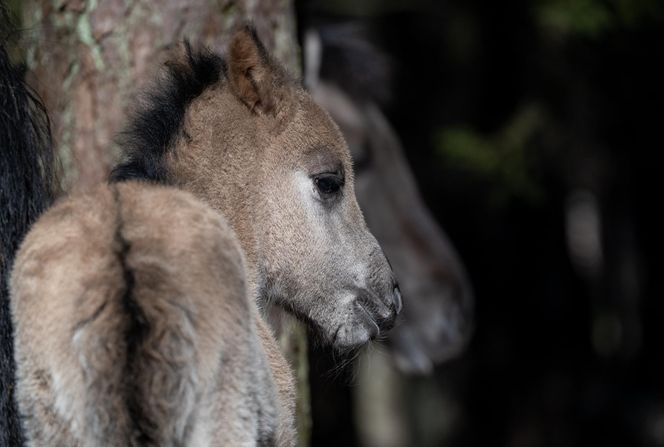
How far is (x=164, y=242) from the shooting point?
2994mm

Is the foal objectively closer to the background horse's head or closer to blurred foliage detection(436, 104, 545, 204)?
the background horse's head

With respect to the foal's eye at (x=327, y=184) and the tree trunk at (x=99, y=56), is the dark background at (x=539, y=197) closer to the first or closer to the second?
the tree trunk at (x=99, y=56)

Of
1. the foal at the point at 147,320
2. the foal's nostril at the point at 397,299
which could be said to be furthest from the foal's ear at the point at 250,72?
the foal's nostril at the point at 397,299

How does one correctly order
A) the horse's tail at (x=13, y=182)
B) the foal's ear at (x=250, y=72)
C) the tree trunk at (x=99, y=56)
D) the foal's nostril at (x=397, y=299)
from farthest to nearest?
the tree trunk at (x=99, y=56) → the foal's nostril at (x=397, y=299) → the foal's ear at (x=250, y=72) → the horse's tail at (x=13, y=182)

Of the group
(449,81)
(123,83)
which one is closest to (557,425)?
(449,81)

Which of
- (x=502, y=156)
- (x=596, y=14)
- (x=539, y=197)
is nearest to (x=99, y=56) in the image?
(x=596, y=14)

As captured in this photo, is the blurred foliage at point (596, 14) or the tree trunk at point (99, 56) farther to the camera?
the blurred foliage at point (596, 14)

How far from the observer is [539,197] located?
9.96 meters

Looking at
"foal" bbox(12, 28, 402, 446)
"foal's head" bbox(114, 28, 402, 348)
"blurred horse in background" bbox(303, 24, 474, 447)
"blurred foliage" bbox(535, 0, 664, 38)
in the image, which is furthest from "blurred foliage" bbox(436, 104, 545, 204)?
"foal" bbox(12, 28, 402, 446)

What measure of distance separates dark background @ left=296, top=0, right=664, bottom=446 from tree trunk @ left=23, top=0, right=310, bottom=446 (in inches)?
180

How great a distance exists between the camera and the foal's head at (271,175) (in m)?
3.83

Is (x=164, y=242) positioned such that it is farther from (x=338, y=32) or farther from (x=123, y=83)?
(x=338, y=32)

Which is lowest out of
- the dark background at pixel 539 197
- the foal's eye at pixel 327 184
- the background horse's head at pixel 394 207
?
the dark background at pixel 539 197

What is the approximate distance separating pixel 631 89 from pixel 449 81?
2579 millimetres
